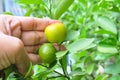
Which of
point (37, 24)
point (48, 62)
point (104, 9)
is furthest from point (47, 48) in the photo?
point (104, 9)

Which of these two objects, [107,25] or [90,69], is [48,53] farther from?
[90,69]

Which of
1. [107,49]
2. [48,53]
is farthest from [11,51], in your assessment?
[107,49]

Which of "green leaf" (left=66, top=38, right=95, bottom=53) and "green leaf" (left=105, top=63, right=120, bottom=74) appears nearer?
"green leaf" (left=66, top=38, right=95, bottom=53)

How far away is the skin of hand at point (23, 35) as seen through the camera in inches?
26.6

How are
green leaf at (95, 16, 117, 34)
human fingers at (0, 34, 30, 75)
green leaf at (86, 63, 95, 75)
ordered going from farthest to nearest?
1. green leaf at (86, 63, 95, 75)
2. green leaf at (95, 16, 117, 34)
3. human fingers at (0, 34, 30, 75)

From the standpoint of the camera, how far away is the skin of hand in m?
0.68

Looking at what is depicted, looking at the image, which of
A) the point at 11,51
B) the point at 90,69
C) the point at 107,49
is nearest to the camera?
the point at 11,51

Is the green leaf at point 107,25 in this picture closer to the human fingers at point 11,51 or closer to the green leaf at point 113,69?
the green leaf at point 113,69

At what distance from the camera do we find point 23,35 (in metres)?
0.83

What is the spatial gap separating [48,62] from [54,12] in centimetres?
14

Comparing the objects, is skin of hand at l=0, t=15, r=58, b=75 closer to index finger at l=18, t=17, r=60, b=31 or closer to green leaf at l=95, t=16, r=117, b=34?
index finger at l=18, t=17, r=60, b=31

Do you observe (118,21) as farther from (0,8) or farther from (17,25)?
(0,8)

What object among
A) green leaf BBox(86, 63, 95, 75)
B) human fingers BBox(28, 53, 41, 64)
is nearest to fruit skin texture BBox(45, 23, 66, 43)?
human fingers BBox(28, 53, 41, 64)

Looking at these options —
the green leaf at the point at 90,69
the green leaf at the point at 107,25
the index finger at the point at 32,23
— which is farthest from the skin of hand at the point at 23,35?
the green leaf at the point at 90,69
